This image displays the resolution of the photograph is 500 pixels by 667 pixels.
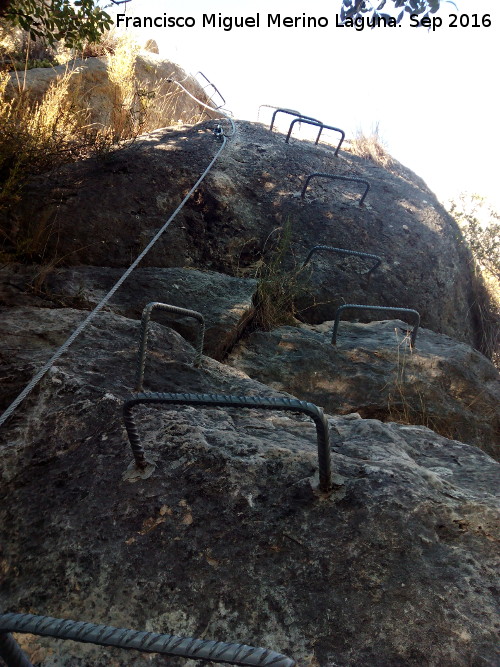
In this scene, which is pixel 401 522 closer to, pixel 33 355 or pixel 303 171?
pixel 33 355

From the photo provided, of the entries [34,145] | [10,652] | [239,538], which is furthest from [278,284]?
[10,652]

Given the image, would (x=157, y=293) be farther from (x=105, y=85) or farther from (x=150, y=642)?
(x=105, y=85)

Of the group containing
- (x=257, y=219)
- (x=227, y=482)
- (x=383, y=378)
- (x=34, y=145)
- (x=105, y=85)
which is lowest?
(x=383, y=378)

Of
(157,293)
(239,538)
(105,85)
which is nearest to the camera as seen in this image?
(239,538)

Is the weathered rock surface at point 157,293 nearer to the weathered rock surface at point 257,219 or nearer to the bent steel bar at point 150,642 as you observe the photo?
the weathered rock surface at point 257,219

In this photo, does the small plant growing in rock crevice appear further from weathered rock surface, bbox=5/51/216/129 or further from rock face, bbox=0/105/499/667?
weathered rock surface, bbox=5/51/216/129

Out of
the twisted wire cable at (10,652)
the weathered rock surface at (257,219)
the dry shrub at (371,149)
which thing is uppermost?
the dry shrub at (371,149)

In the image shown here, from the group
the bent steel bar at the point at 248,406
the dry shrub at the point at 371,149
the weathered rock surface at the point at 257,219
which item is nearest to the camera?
the bent steel bar at the point at 248,406

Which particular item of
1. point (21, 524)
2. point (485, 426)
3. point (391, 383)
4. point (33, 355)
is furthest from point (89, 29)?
point (485, 426)

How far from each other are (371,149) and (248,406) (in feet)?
23.2

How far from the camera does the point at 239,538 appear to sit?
1821 mm

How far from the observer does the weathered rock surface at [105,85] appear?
25.7ft

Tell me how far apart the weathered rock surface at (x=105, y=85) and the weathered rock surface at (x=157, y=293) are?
9.48 ft

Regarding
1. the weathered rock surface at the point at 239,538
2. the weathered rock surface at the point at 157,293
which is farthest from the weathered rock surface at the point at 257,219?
the weathered rock surface at the point at 239,538
